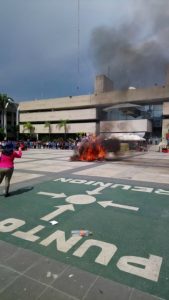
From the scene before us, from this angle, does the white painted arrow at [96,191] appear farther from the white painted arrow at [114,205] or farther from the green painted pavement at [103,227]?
the white painted arrow at [114,205]

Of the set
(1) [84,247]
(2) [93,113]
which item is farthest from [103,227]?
(2) [93,113]

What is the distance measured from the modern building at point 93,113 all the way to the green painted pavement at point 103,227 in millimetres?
36960

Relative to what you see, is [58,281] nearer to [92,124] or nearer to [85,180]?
[85,180]

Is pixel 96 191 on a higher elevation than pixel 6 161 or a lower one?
lower

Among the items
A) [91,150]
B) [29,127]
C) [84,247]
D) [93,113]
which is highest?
[93,113]

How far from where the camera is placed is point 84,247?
3346 millimetres

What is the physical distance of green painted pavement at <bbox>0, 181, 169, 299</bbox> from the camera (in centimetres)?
281

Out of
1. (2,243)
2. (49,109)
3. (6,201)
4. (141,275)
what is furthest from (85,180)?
(49,109)

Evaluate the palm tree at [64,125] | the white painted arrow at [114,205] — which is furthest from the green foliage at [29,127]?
the white painted arrow at [114,205]

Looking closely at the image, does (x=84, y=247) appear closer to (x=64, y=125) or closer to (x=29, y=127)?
(x=64, y=125)

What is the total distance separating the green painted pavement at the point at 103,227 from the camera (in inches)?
110

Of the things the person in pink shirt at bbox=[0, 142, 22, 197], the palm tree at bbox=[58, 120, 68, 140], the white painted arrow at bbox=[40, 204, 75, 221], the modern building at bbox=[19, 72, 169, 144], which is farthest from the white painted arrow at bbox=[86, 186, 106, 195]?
the palm tree at bbox=[58, 120, 68, 140]

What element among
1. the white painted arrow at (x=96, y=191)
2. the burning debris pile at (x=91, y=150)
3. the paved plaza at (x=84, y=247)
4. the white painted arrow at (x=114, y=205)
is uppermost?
the burning debris pile at (x=91, y=150)

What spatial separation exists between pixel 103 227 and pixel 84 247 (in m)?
0.83
